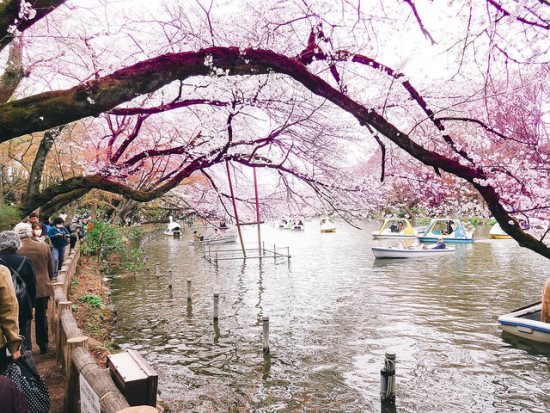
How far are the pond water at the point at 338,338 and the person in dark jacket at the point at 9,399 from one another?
17.8ft

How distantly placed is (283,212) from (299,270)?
6.62 m

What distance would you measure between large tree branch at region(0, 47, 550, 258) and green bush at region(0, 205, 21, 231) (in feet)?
16.4

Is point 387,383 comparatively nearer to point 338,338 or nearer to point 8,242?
point 338,338

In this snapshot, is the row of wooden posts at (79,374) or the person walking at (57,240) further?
the person walking at (57,240)

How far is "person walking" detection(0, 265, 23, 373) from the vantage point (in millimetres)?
3588

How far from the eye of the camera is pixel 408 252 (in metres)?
25.5

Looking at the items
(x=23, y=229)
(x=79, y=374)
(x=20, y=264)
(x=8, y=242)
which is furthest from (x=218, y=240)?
(x=79, y=374)

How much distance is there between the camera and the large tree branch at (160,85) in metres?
4.15

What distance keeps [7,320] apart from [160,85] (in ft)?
8.57

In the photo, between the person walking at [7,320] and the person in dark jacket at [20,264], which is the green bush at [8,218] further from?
the person walking at [7,320]

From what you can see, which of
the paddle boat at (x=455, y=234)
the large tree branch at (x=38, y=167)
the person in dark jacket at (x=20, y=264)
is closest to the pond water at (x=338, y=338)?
the person in dark jacket at (x=20, y=264)

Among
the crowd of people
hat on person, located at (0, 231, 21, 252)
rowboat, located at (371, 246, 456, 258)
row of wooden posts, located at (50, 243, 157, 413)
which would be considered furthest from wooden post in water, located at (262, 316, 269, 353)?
rowboat, located at (371, 246, 456, 258)

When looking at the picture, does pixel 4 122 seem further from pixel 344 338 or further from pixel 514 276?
pixel 514 276

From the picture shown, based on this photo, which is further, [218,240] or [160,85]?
[218,240]
